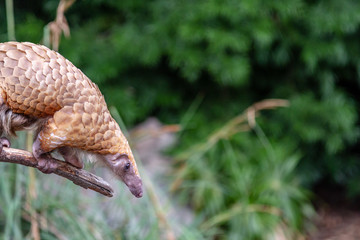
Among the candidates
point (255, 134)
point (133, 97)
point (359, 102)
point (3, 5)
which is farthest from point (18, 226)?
point (359, 102)

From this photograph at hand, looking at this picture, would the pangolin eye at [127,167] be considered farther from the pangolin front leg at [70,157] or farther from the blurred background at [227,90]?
the blurred background at [227,90]

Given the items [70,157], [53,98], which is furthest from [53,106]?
[70,157]

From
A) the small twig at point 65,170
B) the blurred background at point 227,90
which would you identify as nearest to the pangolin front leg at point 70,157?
the small twig at point 65,170

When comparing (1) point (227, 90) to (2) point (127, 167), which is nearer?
(2) point (127, 167)

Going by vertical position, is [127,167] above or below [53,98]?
below

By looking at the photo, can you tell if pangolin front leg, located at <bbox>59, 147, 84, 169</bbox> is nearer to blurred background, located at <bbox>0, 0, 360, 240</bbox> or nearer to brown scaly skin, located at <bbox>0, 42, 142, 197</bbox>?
brown scaly skin, located at <bbox>0, 42, 142, 197</bbox>

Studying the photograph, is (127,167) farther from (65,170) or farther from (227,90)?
(227,90)

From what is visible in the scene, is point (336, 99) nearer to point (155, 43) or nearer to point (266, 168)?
point (266, 168)
